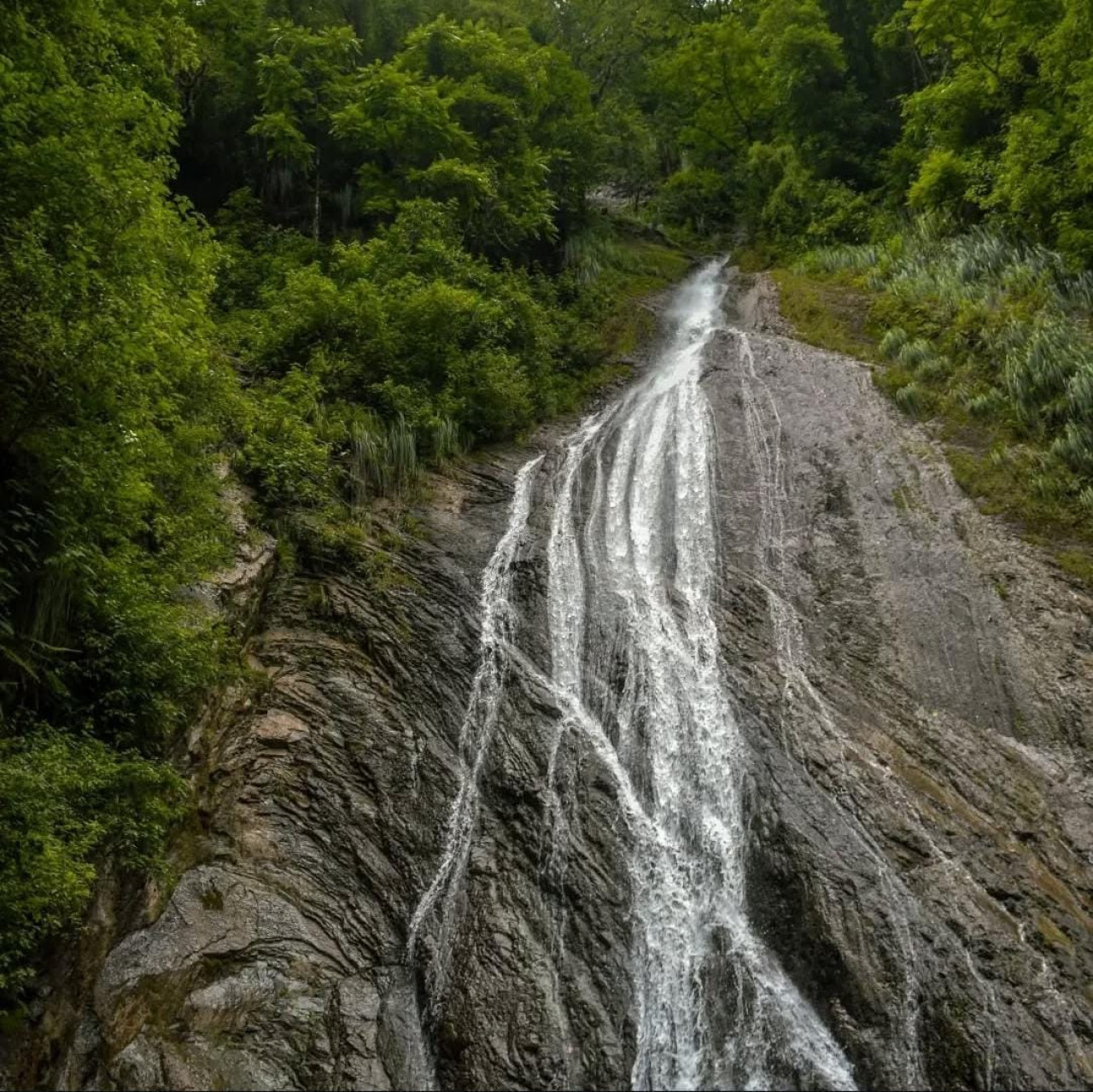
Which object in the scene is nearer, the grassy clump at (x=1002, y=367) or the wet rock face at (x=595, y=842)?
the wet rock face at (x=595, y=842)

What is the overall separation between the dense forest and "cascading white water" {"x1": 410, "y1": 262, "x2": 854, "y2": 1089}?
284 centimetres

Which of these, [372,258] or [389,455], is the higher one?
[372,258]

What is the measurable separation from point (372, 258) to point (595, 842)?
13.2m

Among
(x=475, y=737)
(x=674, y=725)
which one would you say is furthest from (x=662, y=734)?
(x=475, y=737)

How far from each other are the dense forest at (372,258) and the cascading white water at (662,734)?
2839 mm

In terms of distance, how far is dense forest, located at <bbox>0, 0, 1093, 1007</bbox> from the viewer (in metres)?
7.18

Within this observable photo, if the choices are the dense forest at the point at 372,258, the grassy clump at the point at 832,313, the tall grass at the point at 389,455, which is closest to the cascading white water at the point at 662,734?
the tall grass at the point at 389,455

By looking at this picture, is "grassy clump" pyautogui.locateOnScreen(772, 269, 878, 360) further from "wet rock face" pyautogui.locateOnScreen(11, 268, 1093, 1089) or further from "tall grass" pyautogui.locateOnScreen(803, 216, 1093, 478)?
"wet rock face" pyautogui.locateOnScreen(11, 268, 1093, 1089)

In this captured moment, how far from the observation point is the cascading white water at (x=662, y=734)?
8.07 m

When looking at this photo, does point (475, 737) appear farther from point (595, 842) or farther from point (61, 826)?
point (61, 826)

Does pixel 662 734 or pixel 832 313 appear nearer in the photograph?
pixel 662 734

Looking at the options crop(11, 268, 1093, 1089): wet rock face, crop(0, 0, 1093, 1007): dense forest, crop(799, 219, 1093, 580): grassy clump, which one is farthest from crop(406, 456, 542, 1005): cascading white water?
crop(799, 219, 1093, 580): grassy clump

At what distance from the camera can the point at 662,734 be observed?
35.5 ft

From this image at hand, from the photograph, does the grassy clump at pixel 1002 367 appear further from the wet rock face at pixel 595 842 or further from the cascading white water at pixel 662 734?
the cascading white water at pixel 662 734
